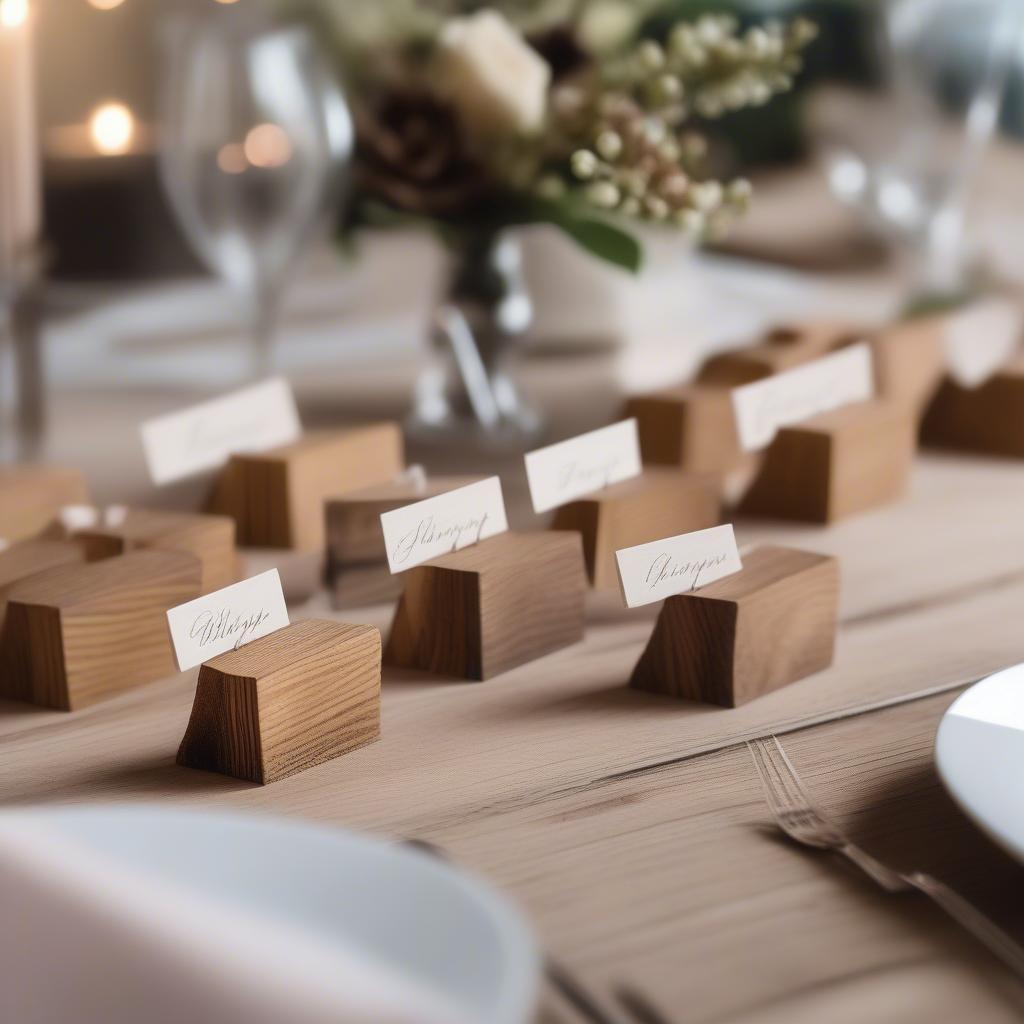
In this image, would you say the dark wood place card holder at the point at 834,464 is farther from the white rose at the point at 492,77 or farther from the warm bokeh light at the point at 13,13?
the warm bokeh light at the point at 13,13

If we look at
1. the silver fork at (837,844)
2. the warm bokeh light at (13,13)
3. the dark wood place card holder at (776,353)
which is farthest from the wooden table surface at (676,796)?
the warm bokeh light at (13,13)

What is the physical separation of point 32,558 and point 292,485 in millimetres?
194

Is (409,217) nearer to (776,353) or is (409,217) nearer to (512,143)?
(512,143)

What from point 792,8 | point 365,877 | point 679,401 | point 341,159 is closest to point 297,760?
point 365,877

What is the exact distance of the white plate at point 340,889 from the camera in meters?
0.30

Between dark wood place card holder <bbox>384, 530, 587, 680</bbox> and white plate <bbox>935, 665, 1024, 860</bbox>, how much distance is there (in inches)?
8.7

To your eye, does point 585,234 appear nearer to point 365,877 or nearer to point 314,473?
point 314,473

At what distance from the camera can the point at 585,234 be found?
99 cm

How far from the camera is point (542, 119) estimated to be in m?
1.03

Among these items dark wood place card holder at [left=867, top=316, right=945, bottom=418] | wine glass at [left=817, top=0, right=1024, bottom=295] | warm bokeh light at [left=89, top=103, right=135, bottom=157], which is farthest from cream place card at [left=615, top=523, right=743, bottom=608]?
warm bokeh light at [left=89, top=103, right=135, bottom=157]

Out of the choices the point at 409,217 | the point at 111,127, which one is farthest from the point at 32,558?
the point at 111,127

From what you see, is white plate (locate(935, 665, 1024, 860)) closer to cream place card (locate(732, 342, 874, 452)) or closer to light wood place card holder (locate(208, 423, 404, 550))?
cream place card (locate(732, 342, 874, 452))

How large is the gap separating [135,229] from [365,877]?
1.24 metres

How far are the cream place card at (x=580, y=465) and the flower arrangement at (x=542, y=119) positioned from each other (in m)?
0.22
